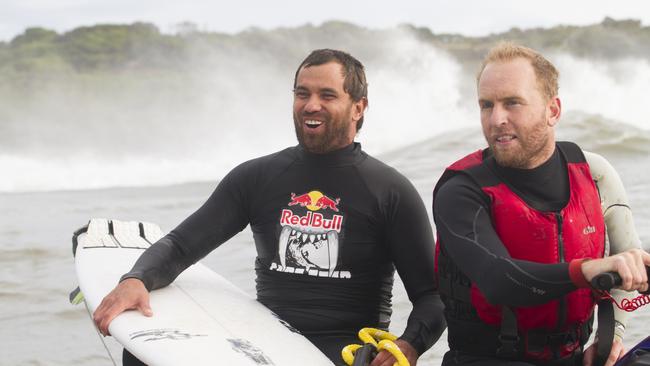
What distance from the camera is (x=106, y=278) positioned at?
13.7 feet

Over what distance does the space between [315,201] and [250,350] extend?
2.23 ft

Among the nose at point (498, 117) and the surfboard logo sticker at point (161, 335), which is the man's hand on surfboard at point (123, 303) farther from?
the nose at point (498, 117)

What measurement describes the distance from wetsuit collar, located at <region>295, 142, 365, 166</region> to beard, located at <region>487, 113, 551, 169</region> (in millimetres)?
903

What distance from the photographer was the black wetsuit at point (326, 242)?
369 centimetres

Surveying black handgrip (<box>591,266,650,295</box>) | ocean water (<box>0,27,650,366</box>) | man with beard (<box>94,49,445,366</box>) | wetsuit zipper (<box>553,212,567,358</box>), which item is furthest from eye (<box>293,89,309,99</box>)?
ocean water (<box>0,27,650,366</box>)

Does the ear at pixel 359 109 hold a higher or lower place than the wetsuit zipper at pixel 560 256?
higher

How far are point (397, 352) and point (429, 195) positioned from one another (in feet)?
28.4

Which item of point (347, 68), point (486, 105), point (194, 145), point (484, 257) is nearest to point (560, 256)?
point (484, 257)

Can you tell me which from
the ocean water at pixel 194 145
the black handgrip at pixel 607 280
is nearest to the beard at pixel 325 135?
the black handgrip at pixel 607 280

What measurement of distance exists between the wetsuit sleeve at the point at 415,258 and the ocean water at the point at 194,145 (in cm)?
202

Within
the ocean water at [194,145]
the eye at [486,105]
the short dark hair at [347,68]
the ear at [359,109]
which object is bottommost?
the ocean water at [194,145]

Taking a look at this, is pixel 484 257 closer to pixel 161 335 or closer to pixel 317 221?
pixel 317 221

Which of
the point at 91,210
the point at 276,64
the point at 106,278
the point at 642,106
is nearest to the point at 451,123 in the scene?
the point at 642,106

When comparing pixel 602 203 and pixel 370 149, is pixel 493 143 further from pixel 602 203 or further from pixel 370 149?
pixel 370 149
